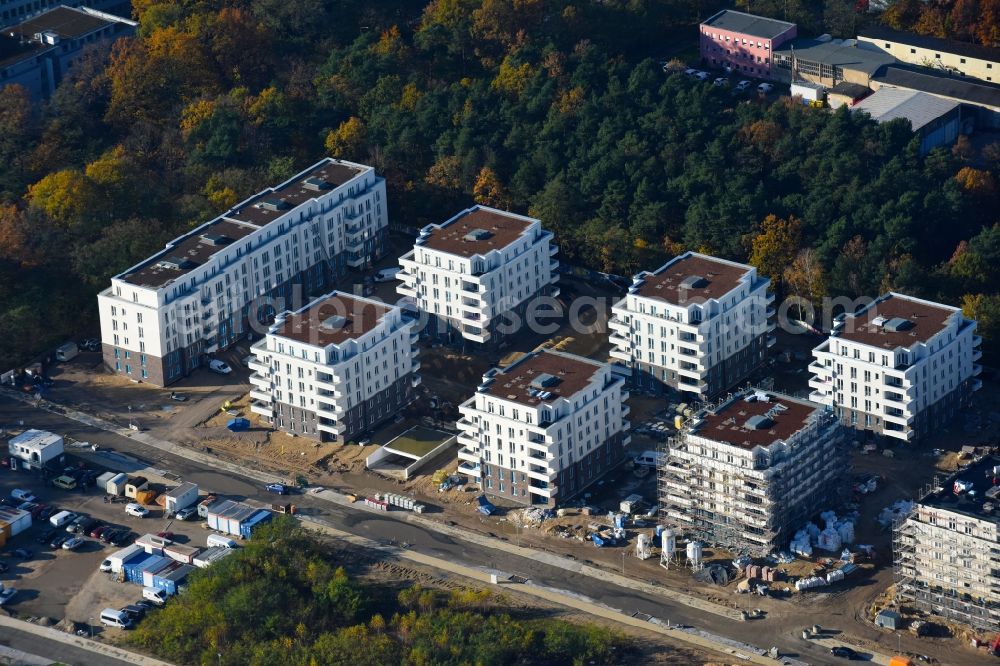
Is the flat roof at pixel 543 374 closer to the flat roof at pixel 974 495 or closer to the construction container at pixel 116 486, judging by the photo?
the flat roof at pixel 974 495

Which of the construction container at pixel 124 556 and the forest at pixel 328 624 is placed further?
the construction container at pixel 124 556

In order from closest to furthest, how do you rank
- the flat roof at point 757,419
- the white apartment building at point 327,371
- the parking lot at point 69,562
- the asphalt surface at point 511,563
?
the asphalt surface at point 511,563 < the parking lot at point 69,562 < the flat roof at point 757,419 < the white apartment building at point 327,371

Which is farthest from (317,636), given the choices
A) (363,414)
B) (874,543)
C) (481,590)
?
(874,543)

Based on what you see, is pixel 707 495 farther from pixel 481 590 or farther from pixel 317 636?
pixel 317 636

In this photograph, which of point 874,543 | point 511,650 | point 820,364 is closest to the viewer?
point 511,650

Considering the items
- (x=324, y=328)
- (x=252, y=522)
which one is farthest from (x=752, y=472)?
(x=324, y=328)

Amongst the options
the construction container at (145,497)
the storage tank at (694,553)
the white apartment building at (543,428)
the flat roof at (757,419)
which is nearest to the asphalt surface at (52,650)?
the construction container at (145,497)
